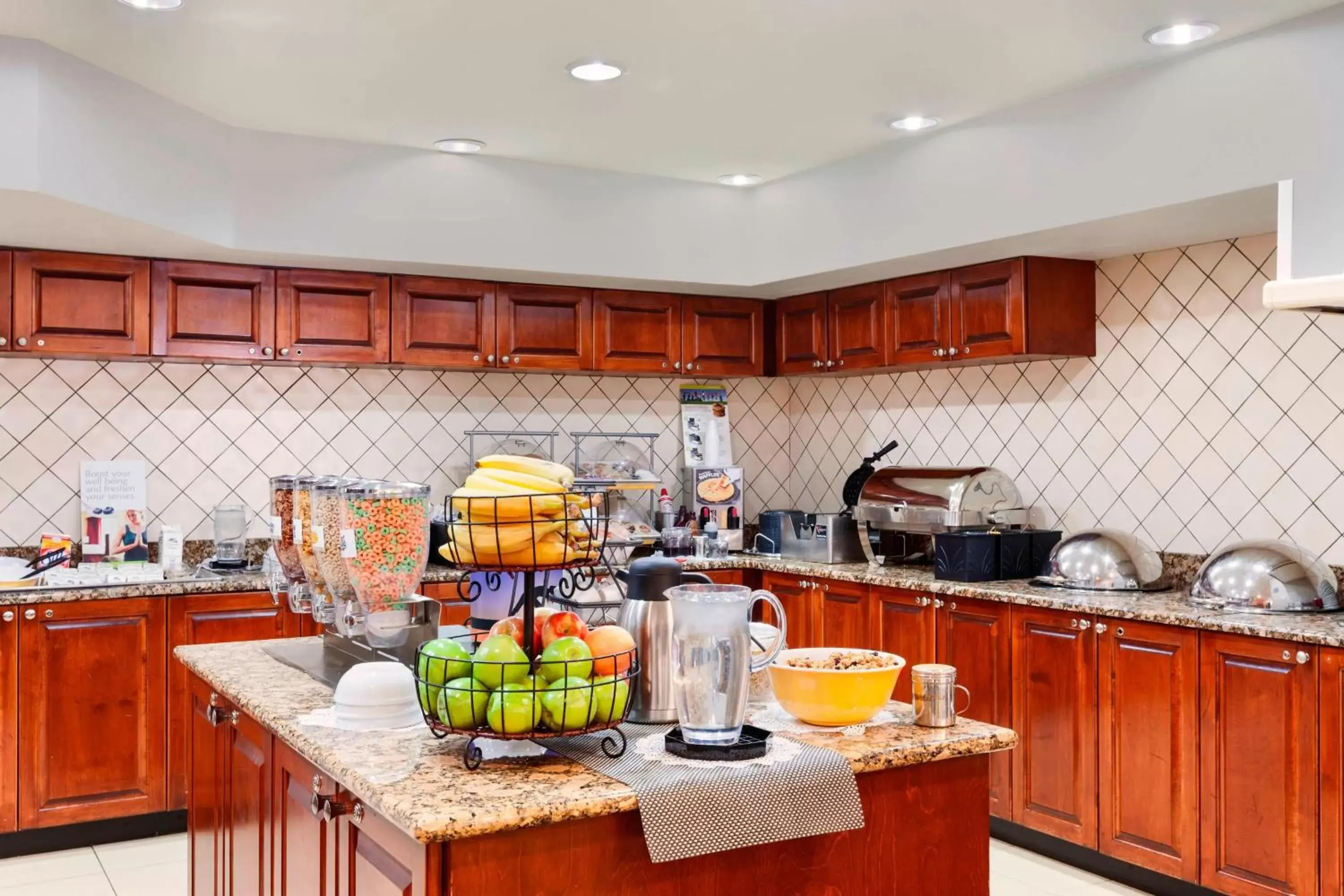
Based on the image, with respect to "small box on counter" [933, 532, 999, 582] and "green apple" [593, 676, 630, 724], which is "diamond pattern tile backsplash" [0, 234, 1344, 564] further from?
"green apple" [593, 676, 630, 724]

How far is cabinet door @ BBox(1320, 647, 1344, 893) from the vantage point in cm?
306

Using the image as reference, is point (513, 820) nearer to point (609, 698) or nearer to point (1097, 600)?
point (609, 698)

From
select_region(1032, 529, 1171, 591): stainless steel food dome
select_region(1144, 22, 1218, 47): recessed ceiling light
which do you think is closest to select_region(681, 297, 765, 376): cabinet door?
select_region(1032, 529, 1171, 591): stainless steel food dome

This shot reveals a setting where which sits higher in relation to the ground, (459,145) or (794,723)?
(459,145)

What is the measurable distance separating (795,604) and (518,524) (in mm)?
3301

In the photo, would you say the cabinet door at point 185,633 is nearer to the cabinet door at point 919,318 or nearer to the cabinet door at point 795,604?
the cabinet door at point 795,604

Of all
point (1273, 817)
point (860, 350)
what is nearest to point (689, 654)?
point (1273, 817)

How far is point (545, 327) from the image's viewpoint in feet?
16.7

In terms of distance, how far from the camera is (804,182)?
502 cm

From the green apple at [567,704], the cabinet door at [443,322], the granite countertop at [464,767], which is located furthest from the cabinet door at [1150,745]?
the cabinet door at [443,322]

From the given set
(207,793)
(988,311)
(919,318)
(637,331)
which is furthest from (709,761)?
(637,331)

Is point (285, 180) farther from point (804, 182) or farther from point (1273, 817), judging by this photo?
point (1273, 817)

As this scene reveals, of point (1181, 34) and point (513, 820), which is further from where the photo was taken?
point (1181, 34)

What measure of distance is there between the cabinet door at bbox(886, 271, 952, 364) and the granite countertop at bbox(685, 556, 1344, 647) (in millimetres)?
874
